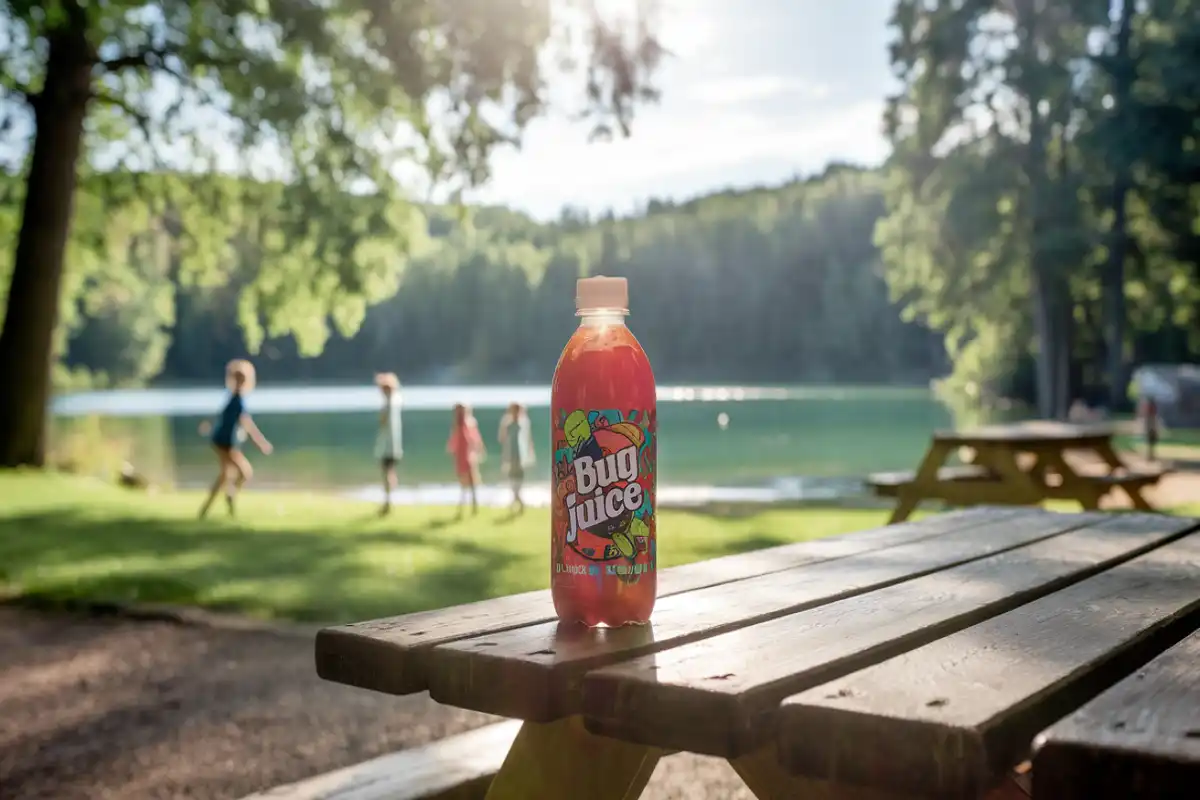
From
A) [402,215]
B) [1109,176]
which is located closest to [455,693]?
[402,215]

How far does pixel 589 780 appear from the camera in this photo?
75.2 inches

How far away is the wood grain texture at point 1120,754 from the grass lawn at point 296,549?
20.2ft

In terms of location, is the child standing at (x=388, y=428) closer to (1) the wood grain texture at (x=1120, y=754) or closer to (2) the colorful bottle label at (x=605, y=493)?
(2) the colorful bottle label at (x=605, y=493)

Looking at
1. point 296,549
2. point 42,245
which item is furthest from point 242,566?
point 42,245

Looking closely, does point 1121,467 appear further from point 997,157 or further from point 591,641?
point 997,157

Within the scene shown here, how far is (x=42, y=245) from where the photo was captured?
56.3 ft

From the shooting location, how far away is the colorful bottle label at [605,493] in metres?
1.91

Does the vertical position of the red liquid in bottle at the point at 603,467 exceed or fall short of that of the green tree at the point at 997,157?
it falls short

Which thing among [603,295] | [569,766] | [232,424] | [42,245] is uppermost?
[42,245]

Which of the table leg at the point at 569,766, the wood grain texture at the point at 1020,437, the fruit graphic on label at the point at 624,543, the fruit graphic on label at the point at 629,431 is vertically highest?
the fruit graphic on label at the point at 629,431

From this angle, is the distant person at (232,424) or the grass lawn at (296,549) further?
the distant person at (232,424)

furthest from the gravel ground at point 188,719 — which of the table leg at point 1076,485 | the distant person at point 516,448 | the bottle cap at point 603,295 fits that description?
the distant person at point 516,448

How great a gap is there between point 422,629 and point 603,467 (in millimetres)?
432

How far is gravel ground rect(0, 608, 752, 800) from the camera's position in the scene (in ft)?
14.3
